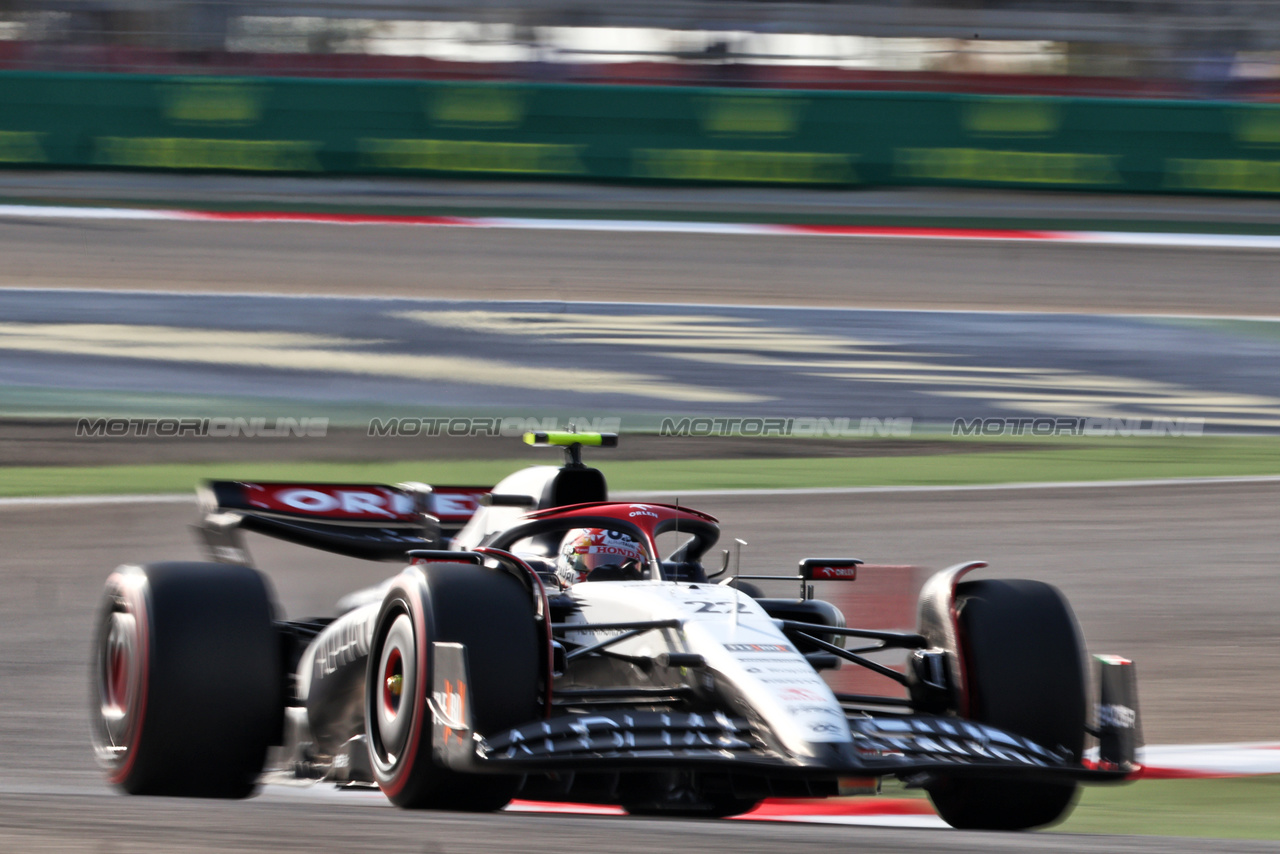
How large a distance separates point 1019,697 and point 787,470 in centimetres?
557

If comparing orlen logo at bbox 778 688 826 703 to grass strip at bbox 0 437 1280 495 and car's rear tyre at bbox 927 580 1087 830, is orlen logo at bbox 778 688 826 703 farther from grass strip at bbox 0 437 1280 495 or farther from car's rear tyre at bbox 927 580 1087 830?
grass strip at bbox 0 437 1280 495

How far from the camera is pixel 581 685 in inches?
199

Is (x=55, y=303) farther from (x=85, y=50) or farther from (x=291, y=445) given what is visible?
(x=85, y=50)

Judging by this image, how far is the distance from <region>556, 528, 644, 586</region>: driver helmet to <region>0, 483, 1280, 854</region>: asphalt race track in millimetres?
1100

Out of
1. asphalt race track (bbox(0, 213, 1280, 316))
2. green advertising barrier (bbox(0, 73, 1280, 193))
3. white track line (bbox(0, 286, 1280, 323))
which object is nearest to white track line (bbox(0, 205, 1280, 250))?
asphalt race track (bbox(0, 213, 1280, 316))

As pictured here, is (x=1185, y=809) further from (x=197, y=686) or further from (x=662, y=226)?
(x=662, y=226)

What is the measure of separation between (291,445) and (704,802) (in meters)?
6.70

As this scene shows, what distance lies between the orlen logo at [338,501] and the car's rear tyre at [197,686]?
97cm

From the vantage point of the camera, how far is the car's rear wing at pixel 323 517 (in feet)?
20.3
